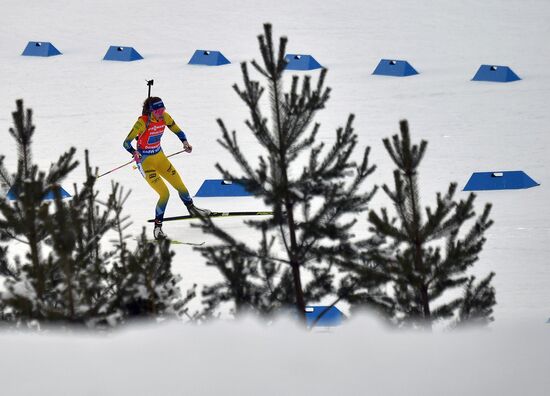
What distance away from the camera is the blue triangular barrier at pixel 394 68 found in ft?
83.8

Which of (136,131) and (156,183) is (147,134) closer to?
(136,131)

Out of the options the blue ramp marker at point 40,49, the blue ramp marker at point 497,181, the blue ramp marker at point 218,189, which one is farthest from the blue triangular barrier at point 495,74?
the blue ramp marker at point 40,49

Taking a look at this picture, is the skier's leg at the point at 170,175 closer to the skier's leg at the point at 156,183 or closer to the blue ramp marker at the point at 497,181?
the skier's leg at the point at 156,183

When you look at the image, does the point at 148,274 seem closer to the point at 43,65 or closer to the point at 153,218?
the point at 153,218

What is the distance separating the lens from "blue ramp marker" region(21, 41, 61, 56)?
29.2 meters

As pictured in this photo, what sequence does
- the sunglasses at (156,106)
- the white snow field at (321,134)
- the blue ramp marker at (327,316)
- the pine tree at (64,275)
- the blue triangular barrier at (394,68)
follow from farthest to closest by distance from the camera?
the blue triangular barrier at (394,68) → the sunglasses at (156,106) → the blue ramp marker at (327,316) → the pine tree at (64,275) → the white snow field at (321,134)

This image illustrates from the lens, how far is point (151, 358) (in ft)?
12.8

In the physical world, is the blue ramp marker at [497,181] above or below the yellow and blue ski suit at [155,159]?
below

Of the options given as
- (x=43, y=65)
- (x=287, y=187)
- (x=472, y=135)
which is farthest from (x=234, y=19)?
(x=287, y=187)

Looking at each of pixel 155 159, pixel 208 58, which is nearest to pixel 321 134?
pixel 155 159

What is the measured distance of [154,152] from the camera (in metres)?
14.1

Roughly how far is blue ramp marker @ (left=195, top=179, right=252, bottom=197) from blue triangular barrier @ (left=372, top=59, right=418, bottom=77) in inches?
388

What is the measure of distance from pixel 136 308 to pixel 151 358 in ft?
12.8

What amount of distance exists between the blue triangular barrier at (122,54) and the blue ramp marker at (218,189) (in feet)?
41.0
